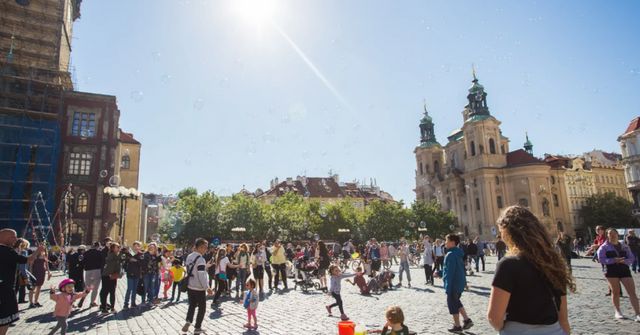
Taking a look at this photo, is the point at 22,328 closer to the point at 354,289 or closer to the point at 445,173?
the point at 354,289

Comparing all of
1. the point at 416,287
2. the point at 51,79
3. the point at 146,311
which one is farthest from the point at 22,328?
the point at 51,79

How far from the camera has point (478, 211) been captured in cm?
7338

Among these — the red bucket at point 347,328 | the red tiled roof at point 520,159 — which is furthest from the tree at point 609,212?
the red bucket at point 347,328

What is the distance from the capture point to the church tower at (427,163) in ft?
294

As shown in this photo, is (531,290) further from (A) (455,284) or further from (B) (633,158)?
(B) (633,158)

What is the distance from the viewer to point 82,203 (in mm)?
37656

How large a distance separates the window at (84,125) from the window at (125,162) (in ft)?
66.2

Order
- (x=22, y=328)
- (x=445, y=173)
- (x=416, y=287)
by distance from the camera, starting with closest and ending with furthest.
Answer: (x=22, y=328) → (x=416, y=287) → (x=445, y=173)

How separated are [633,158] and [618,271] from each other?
230 ft

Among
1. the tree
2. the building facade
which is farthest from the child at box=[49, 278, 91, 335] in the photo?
the tree

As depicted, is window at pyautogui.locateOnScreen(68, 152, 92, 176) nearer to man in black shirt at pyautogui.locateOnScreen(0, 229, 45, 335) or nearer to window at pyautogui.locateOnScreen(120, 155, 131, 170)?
window at pyautogui.locateOnScreen(120, 155, 131, 170)

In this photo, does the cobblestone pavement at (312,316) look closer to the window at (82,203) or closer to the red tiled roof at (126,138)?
the window at (82,203)

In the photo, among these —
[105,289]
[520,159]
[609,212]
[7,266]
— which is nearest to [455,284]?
[7,266]

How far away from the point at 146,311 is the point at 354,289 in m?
8.81
